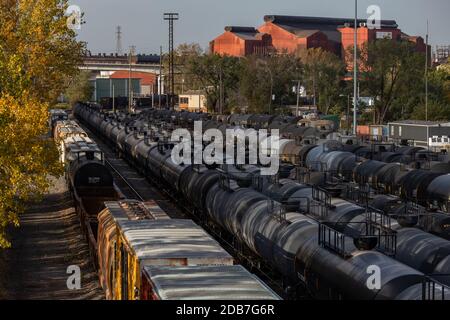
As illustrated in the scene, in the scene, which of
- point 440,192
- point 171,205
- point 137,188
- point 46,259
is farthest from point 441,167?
point 137,188

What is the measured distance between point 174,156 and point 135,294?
2507cm

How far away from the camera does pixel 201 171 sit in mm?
34062

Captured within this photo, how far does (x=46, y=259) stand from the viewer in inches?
1161

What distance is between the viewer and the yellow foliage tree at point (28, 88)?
24.0 m

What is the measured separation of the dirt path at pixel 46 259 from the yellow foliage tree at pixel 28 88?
128cm

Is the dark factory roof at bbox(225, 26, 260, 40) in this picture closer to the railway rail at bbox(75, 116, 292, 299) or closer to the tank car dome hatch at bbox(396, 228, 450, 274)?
the railway rail at bbox(75, 116, 292, 299)

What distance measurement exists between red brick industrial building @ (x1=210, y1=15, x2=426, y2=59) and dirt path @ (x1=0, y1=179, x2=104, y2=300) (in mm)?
139012

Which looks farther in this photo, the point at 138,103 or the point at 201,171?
the point at 138,103

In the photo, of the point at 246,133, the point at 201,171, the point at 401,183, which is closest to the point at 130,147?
the point at 246,133

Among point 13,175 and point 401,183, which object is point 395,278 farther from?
point 401,183

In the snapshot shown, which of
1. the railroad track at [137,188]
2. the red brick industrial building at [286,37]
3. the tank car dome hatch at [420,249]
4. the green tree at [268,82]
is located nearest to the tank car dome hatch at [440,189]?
the tank car dome hatch at [420,249]

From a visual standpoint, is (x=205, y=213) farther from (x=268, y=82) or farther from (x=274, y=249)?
(x=268, y=82)

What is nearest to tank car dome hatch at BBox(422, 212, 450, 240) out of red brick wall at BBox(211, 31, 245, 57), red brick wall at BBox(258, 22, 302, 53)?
red brick wall at BBox(258, 22, 302, 53)

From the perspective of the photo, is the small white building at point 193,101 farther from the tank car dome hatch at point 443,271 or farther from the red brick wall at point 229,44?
the tank car dome hatch at point 443,271
